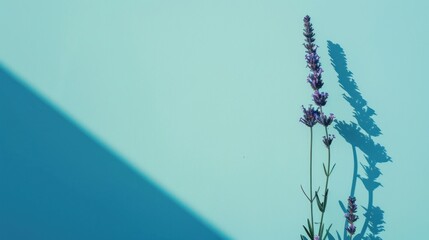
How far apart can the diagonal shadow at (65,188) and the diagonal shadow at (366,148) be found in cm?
69

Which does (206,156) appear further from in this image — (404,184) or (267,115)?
(404,184)

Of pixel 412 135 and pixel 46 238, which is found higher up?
pixel 412 135

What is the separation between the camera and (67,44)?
1641 millimetres

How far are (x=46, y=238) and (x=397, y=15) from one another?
6.37ft

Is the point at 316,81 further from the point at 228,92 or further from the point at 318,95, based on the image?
the point at 228,92

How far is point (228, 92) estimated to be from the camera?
1661mm

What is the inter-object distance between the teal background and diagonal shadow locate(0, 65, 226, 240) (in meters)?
0.04

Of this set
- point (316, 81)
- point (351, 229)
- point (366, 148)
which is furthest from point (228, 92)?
point (351, 229)

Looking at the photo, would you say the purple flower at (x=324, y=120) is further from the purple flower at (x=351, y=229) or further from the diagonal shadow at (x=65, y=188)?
the diagonal shadow at (x=65, y=188)

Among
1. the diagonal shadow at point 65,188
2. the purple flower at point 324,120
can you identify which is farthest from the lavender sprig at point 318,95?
the diagonal shadow at point 65,188

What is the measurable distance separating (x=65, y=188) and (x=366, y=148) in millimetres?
1406

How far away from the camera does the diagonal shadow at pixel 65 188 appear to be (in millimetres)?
1556

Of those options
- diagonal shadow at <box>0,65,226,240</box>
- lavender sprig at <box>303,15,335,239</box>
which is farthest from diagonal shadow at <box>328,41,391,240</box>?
diagonal shadow at <box>0,65,226,240</box>

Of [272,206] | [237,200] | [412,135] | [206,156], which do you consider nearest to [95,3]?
[206,156]
